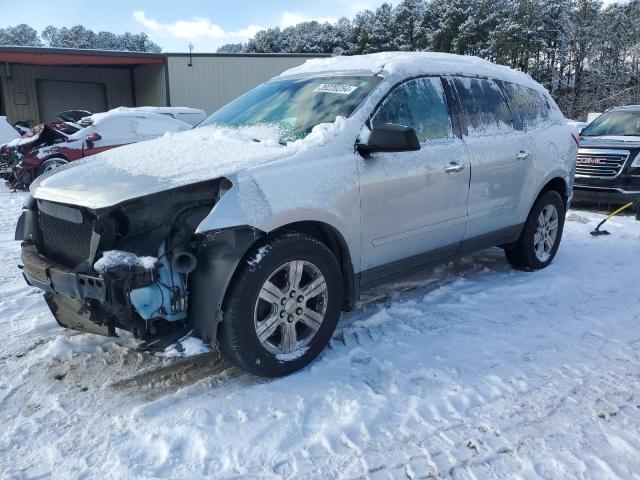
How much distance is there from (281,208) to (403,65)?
1.68 meters

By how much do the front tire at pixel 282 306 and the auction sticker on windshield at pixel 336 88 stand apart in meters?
1.20

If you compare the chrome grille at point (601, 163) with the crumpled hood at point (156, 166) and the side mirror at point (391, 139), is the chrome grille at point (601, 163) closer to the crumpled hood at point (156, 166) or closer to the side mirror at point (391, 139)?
the side mirror at point (391, 139)

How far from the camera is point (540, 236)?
5.41 meters

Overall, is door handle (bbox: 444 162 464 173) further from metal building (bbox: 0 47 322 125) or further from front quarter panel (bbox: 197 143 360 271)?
metal building (bbox: 0 47 322 125)

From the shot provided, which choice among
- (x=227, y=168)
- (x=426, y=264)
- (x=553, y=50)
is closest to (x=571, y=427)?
(x=426, y=264)

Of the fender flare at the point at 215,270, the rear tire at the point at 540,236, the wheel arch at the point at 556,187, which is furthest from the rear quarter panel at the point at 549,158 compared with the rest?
the fender flare at the point at 215,270

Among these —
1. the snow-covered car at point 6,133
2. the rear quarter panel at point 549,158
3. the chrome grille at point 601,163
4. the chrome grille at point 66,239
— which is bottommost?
the snow-covered car at point 6,133

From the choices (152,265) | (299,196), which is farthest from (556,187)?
(152,265)

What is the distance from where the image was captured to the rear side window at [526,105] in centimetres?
500

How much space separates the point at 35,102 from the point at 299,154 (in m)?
25.2

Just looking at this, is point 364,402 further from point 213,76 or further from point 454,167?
point 213,76

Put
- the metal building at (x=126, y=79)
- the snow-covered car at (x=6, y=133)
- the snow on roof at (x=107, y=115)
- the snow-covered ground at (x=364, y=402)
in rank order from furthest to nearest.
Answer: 1. the metal building at (x=126, y=79)
2. the snow-covered car at (x=6, y=133)
3. the snow on roof at (x=107, y=115)
4. the snow-covered ground at (x=364, y=402)

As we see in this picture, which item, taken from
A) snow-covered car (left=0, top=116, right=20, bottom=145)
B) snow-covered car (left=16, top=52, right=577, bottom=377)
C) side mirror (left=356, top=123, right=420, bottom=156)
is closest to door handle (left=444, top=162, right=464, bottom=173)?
snow-covered car (left=16, top=52, right=577, bottom=377)

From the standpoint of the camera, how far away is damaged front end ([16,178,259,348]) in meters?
2.80
